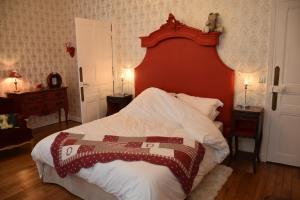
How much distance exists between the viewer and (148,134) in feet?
9.04

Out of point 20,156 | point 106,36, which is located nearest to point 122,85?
point 106,36

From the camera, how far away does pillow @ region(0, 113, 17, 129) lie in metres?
3.51

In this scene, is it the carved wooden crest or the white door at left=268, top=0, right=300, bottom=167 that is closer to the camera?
the white door at left=268, top=0, right=300, bottom=167

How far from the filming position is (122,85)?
4621 millimetres

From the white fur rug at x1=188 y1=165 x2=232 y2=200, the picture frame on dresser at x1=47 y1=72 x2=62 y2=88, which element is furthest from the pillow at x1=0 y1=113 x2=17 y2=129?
the white fur rug at x1=188 y1=165 x2=232 y2=200

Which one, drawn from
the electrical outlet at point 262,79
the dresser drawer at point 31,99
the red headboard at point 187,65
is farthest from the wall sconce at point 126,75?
the electrical outlet at point 262,79

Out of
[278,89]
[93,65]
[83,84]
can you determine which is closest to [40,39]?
[93,65]

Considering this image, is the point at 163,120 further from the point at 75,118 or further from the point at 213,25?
the point at 75,118

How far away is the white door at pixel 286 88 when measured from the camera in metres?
2.87

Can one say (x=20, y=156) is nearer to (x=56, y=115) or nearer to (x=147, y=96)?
(x=56, y=115)

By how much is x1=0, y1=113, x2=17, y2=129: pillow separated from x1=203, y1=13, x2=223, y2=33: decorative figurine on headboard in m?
3.17

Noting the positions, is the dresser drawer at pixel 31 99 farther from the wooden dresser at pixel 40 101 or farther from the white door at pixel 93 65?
the white door at pixel 93 65

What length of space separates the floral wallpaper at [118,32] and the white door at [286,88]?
164 mm

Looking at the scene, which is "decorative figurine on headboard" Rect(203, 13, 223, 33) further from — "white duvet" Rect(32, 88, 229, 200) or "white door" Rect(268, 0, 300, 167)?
"white duvet" Rect(32, 88, 229, 200)
